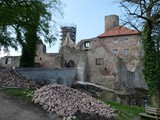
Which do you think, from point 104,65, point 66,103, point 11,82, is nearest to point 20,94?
point 66,103

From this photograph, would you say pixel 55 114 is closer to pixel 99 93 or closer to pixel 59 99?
pixel 59 99

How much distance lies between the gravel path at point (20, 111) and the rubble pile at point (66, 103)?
306 mm

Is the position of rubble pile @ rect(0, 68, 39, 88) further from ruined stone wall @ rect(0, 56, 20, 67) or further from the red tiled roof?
the red tiled roof

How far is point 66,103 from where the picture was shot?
9883mm

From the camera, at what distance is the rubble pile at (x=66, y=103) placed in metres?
9.46

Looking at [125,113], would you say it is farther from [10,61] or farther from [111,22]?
[111,22]

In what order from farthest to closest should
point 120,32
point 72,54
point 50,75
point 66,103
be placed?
point 120,32 < point 72,54 < point 50,75 < point 66,103

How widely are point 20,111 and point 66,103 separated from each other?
1776 mm

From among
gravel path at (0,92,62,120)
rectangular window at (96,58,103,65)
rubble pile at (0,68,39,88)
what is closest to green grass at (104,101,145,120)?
gravel path at (0,92,62,120)

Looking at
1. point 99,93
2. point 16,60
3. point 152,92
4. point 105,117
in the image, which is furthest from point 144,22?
point 16,60

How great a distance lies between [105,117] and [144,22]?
315 inches

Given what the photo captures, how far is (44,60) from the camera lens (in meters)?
40.4

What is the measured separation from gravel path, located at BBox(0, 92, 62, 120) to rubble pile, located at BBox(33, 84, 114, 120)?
31 cm

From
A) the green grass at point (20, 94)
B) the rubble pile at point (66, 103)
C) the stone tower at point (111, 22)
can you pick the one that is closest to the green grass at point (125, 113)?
the rubble pile at point (66, 103)
